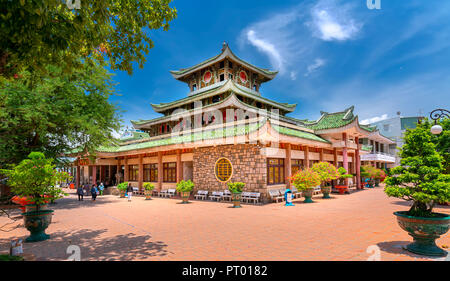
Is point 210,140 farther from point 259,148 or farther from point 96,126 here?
point 96,126

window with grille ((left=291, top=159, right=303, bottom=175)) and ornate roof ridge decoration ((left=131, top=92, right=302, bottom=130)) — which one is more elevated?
ornate roof ridge decoration ((left=131, top=92, right=302, bottom=130))

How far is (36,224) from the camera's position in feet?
24.4

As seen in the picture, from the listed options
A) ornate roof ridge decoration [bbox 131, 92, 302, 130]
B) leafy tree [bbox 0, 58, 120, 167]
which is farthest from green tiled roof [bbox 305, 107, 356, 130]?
leafy tree [bbox 0, 58, 120, 167]

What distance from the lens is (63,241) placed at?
737 cm

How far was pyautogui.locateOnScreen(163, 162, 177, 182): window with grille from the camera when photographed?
20.7 metres

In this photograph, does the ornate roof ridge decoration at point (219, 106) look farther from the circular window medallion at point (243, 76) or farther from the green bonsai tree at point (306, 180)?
the green bonsai tree at point (306, 180)

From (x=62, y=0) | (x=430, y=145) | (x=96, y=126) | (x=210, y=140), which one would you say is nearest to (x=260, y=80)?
(x=210, y=140)

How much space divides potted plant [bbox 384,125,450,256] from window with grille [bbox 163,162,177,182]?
1673 centimetres

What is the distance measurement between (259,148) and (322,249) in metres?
9.06

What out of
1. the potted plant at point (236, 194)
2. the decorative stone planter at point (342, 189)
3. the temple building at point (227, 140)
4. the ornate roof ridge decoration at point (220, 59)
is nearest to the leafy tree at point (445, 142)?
the temple building at point (227, 140)

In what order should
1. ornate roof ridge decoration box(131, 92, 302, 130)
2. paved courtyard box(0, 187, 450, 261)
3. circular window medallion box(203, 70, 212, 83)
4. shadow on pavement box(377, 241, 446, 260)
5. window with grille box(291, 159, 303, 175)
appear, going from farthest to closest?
circular window medallion box(203, 70, 212, 83), ornate roof ridge decoration box(131, 92, 302, 130), window with grille box(291, 159, 303, 175), paved courtyard box(0, 187, 450, 261), shadow on pavement box(377, 241, 446, 260)

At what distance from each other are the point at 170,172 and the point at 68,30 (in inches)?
676

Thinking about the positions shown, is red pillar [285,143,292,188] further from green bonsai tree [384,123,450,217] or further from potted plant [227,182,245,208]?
green bonsai tree [384,123,450,217]

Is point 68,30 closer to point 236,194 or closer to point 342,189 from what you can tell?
point 236,194
